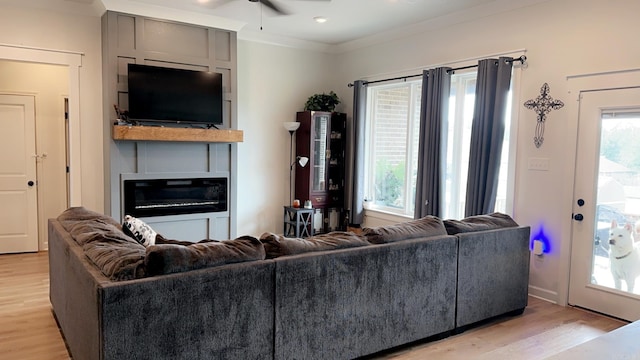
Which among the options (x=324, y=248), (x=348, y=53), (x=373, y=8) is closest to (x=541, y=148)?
(x=373, y=8)

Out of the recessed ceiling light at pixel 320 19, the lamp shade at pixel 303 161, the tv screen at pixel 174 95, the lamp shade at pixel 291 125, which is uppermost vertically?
the recessed ceiling light at pixel 320 19

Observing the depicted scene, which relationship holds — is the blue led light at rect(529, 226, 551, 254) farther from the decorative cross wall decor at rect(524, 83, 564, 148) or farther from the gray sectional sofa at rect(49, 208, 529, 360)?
the decorative cross wall decor at rect(524, 83, 564, 148)

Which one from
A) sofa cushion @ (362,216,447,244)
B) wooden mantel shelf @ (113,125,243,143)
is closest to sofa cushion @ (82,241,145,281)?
sofa cushion @ (362,216,447,244)

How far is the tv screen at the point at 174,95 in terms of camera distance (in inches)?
197

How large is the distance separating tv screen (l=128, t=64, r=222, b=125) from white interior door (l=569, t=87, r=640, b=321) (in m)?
3.97

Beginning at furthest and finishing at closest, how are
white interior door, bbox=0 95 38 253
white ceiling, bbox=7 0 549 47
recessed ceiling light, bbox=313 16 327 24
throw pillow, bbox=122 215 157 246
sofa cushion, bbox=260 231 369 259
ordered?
white interior door, bbox=0 95 38 253 → recessed ceiling light, bbox=313 16 327 24 → white ceiling, bbox=7 0 549 47 → throw pillow, bbox=122 215 157 246 → sofa cushion, bbox=260 231 369 259

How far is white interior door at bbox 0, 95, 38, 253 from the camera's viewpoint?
5.62 meters

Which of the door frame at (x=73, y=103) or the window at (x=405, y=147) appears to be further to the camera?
the window at (x=405, y=147)

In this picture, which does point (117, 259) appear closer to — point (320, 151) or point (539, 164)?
point (539, 164)

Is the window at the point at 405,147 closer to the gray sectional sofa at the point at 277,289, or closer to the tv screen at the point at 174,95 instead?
the gray sectional sofa at the point at 277,289

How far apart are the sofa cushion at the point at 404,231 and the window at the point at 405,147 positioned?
1745 millimetres

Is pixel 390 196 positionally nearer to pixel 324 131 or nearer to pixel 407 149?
pixel 407 149

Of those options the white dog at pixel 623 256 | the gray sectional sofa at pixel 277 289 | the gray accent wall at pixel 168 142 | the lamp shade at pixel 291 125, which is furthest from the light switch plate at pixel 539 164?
the gray accent wall at pixel 168 142

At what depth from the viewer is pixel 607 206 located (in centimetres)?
388
